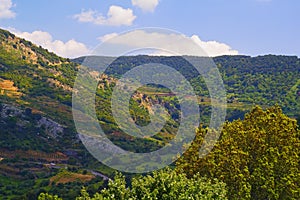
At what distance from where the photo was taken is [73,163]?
4951 inches

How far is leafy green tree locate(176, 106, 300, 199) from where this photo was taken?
96.3ft

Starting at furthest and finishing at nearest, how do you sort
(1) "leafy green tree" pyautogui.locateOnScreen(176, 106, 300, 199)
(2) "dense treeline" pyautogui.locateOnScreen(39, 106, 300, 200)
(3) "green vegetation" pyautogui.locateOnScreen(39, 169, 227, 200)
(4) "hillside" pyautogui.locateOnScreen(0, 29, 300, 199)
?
1. (4) "hillside" pyautogui.locateOnScreen(0, 29, 300, 199)
2. (1) "leafy green tree" pyautogui.locateOnScreen(176, 106, 300, 199)
3. (2) "dense treeline" pyautogui.locateOnScreen(39, 106, 300, 200)
4. (3) "green vegetation" pyautogui.locateOnScreen(39, 169, 227, 200)

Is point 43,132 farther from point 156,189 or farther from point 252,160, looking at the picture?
point 156,189

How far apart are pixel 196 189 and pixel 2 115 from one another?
123 metres

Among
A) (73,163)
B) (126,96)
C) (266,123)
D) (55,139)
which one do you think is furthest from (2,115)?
(266,123)

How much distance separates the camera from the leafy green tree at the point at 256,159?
29359 millimetres

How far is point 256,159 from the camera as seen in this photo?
102 ft

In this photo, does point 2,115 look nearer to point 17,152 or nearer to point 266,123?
point 17,152

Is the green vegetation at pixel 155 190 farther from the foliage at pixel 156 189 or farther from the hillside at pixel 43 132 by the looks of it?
the hillside at pixel 43 132

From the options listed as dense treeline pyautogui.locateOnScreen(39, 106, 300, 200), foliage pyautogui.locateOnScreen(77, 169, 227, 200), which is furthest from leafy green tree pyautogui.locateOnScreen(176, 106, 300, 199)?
foliage pyautogui.locateOnScreen(77, 169, 227, 200)

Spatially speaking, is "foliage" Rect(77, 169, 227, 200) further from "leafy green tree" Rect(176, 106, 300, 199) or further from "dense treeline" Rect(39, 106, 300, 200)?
"leafy green tree" Rect(176, 106, 300, 199)

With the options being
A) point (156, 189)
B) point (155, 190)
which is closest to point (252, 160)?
point (156, 189)

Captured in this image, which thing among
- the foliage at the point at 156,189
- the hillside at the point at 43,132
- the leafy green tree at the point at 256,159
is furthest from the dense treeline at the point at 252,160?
the hillside at the point at 43,132

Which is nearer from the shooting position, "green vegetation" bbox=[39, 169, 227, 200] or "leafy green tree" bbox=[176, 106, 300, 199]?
"green vegetation" bbox=[39, 169, 227, 200]
